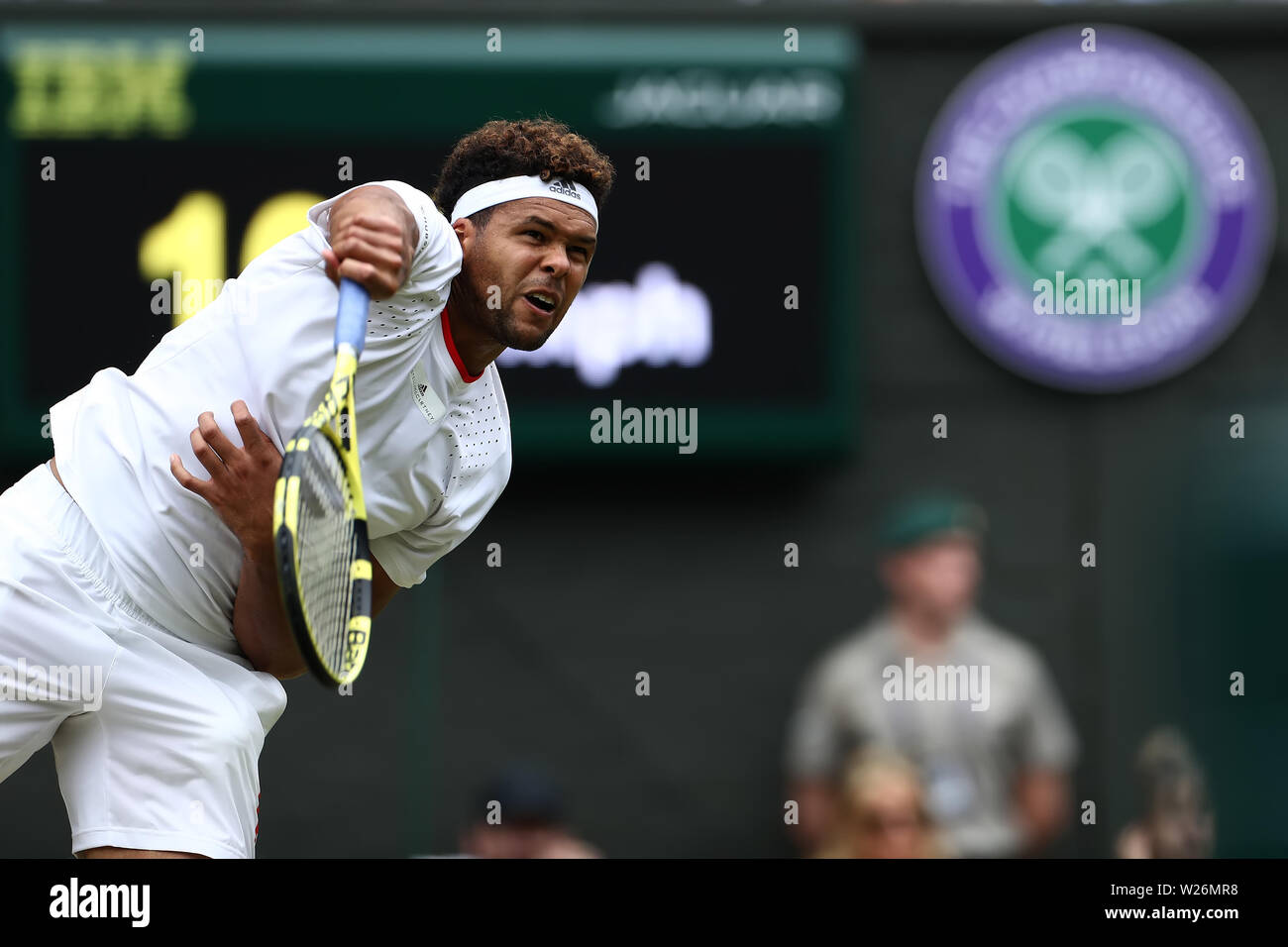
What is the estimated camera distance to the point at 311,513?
10.3 ft

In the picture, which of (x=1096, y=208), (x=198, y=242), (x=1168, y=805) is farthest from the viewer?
(x=1096, y=208)

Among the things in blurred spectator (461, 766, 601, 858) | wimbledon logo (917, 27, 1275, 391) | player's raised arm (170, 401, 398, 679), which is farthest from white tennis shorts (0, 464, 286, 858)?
wimbledon logo (917, 27, 1275, 391)

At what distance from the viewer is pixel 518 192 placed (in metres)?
3.57

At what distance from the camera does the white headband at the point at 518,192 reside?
357 centimetres

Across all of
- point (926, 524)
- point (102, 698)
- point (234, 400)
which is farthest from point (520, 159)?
point (926, 524)

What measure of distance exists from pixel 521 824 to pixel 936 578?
1655 millimetres

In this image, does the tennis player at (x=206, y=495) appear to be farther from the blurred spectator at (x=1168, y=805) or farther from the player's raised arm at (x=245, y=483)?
the blurred spectator at (x=1168, y=805)

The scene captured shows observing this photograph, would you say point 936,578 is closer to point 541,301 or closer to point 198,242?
point 198,242

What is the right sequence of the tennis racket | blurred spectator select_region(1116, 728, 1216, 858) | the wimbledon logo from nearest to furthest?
the tennis racket
blurred spectator select_region(1116, 728, 1216, 858)
the wimbledon logo

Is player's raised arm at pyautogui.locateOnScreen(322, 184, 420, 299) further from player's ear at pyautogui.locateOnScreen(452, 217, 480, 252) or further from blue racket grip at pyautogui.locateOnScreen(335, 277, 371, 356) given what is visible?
player's ear at pyautogui.locateOnScreen(452, 217, 480, 252)

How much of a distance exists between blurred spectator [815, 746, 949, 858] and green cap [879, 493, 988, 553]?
74 centimetres

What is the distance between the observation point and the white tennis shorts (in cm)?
337

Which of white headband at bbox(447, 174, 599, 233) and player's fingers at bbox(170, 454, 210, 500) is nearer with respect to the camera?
player's fingers at bbox(170, 454, 210, 500)

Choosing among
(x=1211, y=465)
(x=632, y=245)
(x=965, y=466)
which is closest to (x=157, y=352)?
(x=632, y=245)
